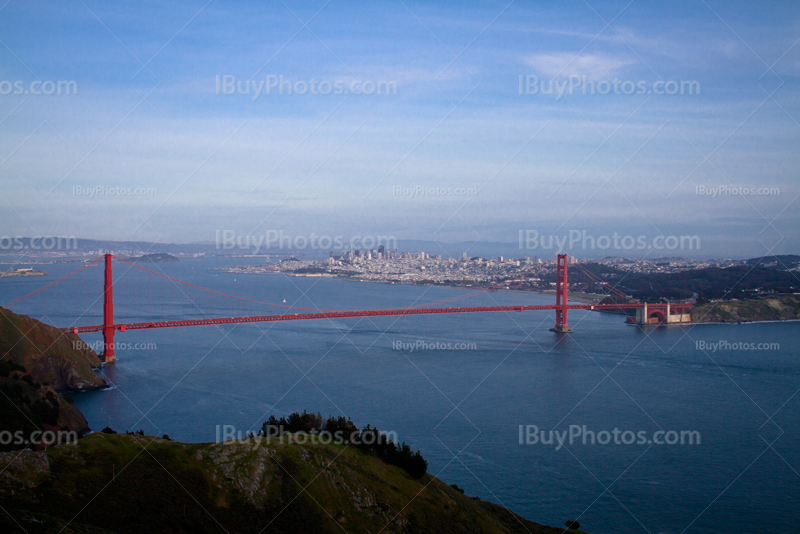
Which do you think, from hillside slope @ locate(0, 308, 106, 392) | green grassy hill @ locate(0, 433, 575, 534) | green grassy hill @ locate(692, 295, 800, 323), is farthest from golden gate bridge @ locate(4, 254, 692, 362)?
green grassy hill @ locate(0, 433, 575, 534)

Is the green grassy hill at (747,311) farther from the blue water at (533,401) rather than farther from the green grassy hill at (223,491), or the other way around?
the green grassy hill at (223,491)

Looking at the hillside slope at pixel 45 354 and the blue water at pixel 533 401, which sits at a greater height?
the hillside slope at pixel 45 354

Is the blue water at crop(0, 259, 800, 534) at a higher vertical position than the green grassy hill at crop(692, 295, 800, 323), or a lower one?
lower

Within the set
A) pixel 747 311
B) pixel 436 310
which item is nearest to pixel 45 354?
pixel 436 310

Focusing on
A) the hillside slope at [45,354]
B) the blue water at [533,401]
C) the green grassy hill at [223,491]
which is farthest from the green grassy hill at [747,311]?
the hillside slope at [45,354]

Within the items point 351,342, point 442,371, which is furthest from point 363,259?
point 442,371

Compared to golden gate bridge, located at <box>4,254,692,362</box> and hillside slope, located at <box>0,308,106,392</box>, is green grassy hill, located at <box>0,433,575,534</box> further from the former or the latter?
golden gate bridge, located at <box>4,254,692,362</box>
